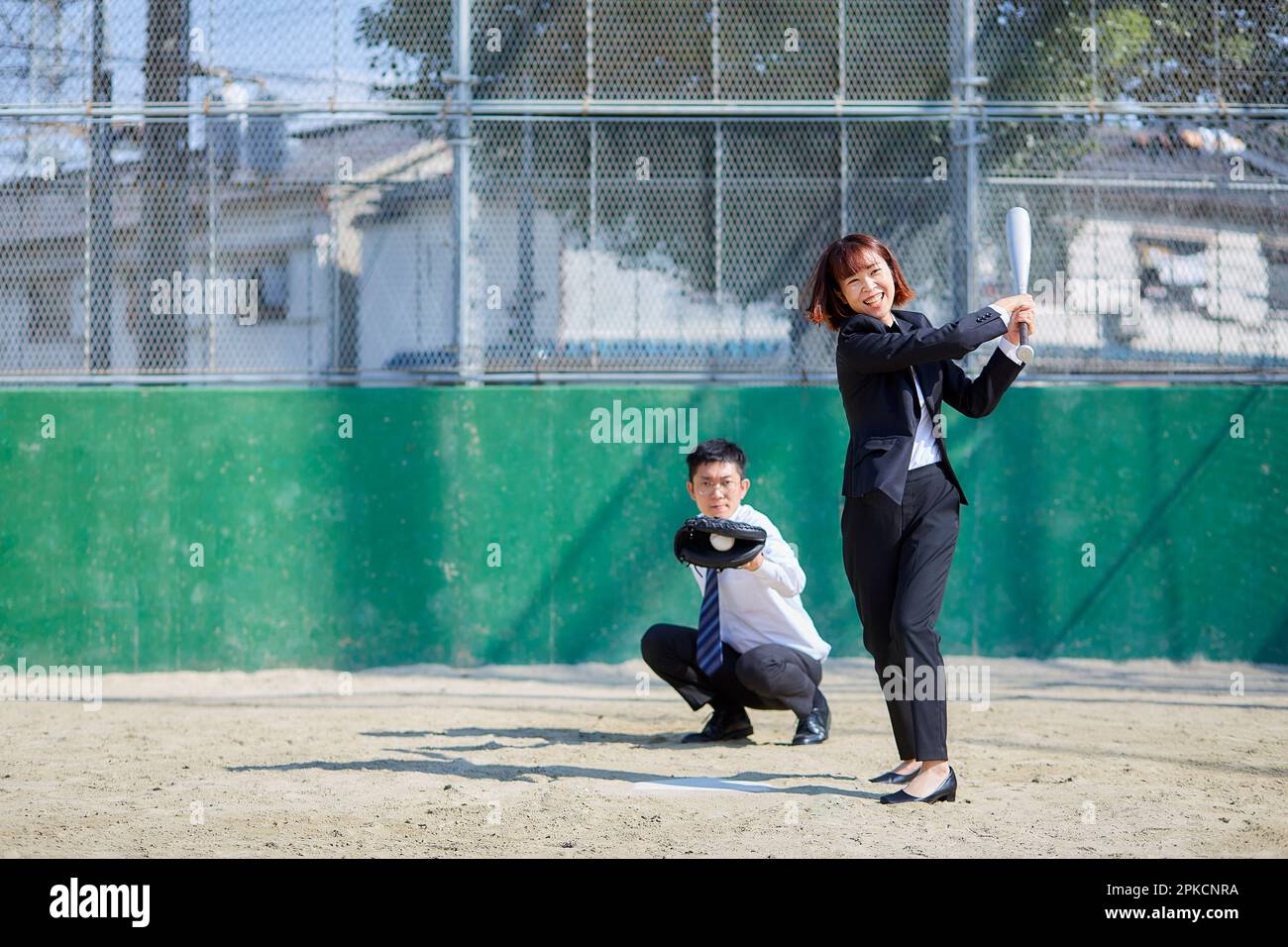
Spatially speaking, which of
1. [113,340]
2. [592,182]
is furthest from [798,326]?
[113,340]

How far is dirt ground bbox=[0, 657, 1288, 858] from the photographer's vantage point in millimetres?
4012

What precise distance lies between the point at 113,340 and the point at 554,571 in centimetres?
277

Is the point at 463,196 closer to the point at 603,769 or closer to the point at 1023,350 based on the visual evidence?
the point at 603,769

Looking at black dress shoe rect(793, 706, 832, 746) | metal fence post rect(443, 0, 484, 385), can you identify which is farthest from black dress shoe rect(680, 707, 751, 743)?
metal fence post rect(443, 0, 484, 385)

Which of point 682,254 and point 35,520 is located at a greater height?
point 682,254

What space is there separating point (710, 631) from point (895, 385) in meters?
1.56

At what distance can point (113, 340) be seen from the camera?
25.4 feet

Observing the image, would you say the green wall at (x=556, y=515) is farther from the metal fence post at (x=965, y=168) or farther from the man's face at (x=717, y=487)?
the man's face at (x=717, y=487)

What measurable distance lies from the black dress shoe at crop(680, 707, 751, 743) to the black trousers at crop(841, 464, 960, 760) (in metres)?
1.29

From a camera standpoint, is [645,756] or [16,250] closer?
[645,756]

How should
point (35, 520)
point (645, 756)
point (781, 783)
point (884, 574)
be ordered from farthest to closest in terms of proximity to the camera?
point (35, 520) → point (645, 756) → point (781, 783) → point (884, 574)

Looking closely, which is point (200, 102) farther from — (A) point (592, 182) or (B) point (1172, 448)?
(B) point (1172, 448)

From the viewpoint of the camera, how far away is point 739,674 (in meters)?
5.46

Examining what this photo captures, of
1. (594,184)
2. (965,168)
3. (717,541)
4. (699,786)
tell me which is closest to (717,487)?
(717,541)
